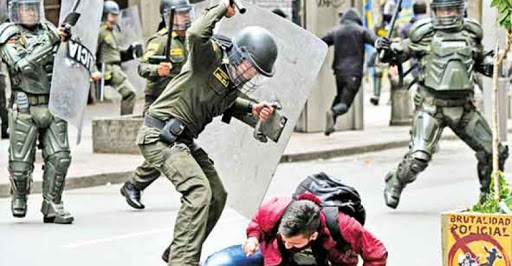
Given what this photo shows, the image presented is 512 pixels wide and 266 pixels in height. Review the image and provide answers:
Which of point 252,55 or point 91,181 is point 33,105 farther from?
Answer: point 252,55

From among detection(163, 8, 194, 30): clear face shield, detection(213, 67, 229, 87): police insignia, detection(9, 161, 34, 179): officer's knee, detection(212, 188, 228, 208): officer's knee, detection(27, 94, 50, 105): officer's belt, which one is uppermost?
detection(213, 67, 229, 87): police insignia

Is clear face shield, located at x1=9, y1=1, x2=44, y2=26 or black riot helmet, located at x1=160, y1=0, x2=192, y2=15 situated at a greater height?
clear face shield, located at x1=9, y1=1, x2=44, y2=26

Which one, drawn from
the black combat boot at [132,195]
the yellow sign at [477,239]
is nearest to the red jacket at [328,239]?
the yellow sign at [477,239]

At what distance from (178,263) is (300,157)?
968 cm

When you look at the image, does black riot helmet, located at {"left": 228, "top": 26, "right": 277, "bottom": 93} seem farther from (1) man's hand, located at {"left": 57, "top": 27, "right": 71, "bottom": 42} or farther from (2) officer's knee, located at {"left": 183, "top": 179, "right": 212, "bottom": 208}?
(1) man's hand, located at {"left": 57, "top": 27, "right": 71, "bottom": 42}

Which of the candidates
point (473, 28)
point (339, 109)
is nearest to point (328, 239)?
point (473, 28)

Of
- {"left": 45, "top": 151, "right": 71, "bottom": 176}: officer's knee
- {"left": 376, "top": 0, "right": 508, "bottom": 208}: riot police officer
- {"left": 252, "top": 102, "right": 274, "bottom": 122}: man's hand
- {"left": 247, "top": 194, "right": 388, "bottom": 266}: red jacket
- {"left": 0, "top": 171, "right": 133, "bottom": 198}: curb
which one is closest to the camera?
{"left": 247, "top": 194, "right": 388, "bottom": 266}: red jacket

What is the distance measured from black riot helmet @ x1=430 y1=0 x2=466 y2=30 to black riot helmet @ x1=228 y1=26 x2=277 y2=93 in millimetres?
3946

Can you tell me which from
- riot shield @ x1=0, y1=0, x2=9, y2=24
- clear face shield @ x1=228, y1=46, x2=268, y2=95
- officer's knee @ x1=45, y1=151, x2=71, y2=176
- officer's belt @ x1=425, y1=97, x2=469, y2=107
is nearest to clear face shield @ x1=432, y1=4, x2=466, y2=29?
officer's belt @ x1=425, y1=97, x2=469, y2=107

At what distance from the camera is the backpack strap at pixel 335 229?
6.39 meters

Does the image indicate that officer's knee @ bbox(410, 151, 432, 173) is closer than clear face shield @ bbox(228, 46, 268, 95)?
No

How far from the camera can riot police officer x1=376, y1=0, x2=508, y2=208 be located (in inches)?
438

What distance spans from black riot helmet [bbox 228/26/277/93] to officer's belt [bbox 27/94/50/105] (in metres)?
3.65

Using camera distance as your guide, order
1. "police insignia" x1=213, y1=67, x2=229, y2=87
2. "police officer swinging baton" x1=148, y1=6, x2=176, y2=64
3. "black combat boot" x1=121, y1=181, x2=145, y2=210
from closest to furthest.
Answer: "police insignia" x1=213, y1=67, x2=229, y2=87 < "police officer swinging baton" x1=148, y1=6, x2=176, y2=64 < "black combat boot" x1=121, y1=181, x2=145, y2=210
